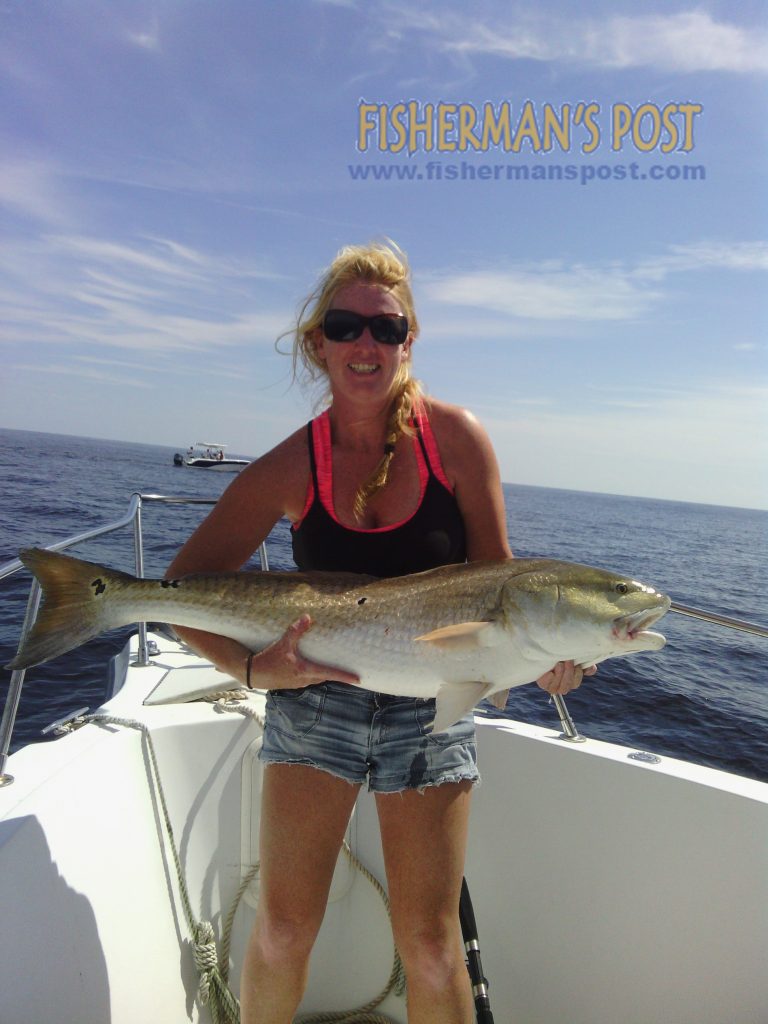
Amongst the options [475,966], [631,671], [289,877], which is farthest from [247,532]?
[631,671]

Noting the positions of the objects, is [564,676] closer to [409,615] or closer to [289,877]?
[409,615]

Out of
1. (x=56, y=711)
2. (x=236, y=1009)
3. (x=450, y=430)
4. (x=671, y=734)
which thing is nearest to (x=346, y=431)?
(x=450, y=430)

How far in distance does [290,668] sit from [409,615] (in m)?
0.44

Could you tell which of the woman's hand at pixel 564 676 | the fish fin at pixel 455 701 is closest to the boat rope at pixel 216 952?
the fish fin at pixel 455 701

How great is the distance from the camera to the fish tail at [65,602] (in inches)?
90.5

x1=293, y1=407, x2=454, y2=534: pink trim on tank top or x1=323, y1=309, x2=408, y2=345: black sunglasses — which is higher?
x1=323, y1=309, x2=408, y2=345: black sunglasses

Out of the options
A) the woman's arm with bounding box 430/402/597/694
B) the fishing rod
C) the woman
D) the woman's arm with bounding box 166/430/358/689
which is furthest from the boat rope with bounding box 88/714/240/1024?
the woman's arm with bounding box 430/402/597/694

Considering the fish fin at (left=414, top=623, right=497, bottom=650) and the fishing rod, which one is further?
the fishing rod

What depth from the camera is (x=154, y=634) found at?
5.00 metres

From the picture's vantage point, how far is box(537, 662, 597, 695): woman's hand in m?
2.24

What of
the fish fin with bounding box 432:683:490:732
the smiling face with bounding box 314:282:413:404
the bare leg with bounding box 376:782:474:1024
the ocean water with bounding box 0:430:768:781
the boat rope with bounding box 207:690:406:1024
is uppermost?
the smiling face with bounding box 314:282:413:404

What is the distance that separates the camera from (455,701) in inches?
83.0

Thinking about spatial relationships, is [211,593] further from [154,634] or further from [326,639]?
[154,634]

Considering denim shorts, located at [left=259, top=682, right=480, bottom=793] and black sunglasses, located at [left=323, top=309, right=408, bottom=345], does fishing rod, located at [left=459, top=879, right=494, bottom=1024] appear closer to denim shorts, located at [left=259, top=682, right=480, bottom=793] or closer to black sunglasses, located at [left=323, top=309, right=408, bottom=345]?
denim shorts, located at [left=259, top=682, right=480, bottom=793]
